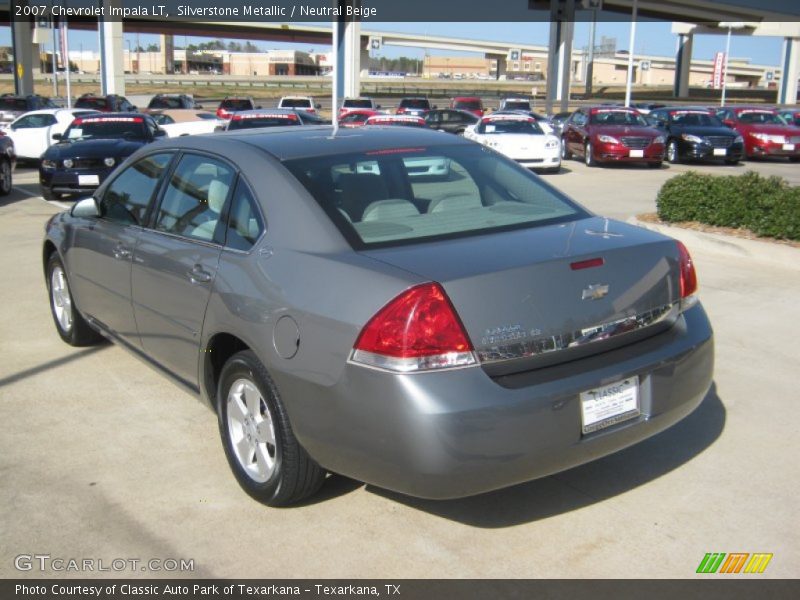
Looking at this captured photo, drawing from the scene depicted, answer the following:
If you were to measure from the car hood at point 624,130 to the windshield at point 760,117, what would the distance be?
4.02 m

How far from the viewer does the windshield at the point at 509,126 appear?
67.9 ft

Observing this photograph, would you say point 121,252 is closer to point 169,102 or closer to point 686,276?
point 686,276

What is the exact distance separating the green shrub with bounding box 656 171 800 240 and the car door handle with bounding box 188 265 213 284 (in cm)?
671

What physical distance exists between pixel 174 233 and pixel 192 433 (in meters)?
1.08

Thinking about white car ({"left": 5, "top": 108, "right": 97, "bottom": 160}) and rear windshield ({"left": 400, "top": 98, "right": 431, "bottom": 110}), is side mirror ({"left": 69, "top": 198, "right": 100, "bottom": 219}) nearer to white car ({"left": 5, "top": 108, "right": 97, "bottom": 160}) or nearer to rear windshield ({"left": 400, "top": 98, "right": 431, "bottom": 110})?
white car ({"left": 5, "top": 108, "right": 97, "bottom": 160})

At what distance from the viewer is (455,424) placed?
3.24 metres

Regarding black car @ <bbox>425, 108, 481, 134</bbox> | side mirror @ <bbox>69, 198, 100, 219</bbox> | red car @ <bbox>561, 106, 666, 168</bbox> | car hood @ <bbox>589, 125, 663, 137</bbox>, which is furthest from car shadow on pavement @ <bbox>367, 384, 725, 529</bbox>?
black car @ <bbox>425, 108, 481, 134</bbox>

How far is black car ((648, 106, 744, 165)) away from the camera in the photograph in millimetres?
21812

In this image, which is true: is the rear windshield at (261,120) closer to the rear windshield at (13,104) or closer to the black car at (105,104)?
the rear windshield at (13,104)

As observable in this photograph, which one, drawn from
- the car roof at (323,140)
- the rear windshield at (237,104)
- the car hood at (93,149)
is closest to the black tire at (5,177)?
the car hood at (93,149)

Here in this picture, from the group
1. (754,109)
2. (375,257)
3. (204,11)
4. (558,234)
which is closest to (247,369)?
(375,257)

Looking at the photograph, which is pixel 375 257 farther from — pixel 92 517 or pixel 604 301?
pixel 92 517

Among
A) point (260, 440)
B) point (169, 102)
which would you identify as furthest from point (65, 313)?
point (169, 102)
